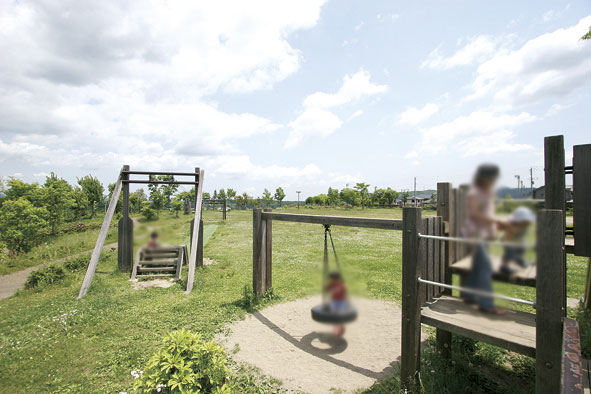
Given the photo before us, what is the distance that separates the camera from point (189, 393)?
2.33 metres

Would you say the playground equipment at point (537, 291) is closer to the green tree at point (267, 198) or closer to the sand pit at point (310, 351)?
the sand pit at point (310, 351)

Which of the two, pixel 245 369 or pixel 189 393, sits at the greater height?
pixel 189 393

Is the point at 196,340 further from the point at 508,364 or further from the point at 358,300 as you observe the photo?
the point at 508,364

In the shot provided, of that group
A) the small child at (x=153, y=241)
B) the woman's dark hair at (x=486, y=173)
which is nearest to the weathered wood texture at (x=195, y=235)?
the small child at (x=153, y=241)

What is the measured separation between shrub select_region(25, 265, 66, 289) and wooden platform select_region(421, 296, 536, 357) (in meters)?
8.85

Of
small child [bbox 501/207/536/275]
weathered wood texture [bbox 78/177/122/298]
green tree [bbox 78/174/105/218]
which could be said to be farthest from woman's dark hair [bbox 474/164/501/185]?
green tree [bbox 78/174/105/218]

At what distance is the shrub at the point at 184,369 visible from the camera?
2.42 m

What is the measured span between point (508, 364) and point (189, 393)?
157 inches

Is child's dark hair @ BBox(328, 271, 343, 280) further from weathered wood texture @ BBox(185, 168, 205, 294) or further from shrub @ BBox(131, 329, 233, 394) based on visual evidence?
weathered wood texture @ BBox(185, 168, 205, 294)

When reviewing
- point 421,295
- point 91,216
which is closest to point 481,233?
point 421,295

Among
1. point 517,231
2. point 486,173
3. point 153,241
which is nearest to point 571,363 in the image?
point 517,231

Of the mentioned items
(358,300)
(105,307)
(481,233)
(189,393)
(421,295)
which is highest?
(481,233)

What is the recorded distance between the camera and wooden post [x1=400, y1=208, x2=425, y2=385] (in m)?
2.83

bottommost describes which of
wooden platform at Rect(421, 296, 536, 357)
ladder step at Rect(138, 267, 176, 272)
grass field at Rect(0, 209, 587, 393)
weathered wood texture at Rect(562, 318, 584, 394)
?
grass field at Rect(0, 209, 587, 393)
